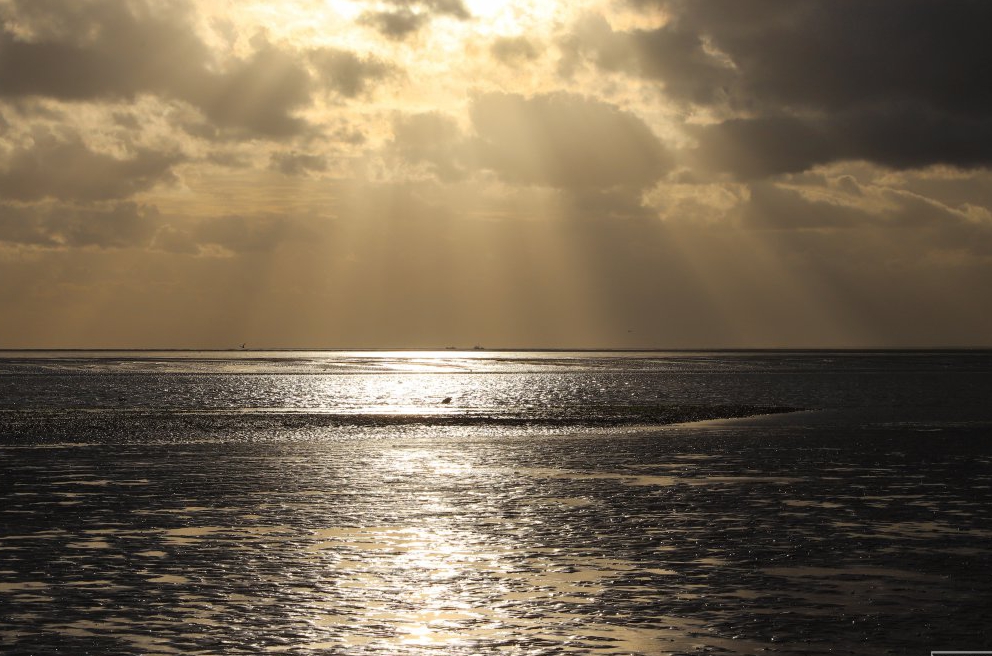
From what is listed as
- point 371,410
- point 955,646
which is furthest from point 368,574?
point 371,410

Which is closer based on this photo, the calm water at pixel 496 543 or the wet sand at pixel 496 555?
the wet sand at pixel 496 555

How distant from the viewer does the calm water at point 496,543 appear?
16.7 m

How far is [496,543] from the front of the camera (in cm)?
2398

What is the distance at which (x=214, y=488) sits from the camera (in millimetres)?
33750

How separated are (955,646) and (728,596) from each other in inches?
164

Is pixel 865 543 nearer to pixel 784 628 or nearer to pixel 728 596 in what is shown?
pixel 728 596

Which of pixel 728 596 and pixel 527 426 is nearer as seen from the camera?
pixel 728 596

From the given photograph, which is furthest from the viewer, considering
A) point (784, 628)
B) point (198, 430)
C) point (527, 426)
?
point (527, 426)

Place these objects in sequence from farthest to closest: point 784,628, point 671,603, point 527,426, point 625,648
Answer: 1. point 527,426
2. point 671,603
3. point 784,628
4. point 625,648

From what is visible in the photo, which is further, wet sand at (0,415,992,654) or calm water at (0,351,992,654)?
calm water at (0,351,992,654)

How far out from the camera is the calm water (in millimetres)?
16734

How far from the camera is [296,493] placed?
1282 inches

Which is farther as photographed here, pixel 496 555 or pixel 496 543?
pixel 496 543

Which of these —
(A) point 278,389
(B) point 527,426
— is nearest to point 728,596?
(B) point 527,426
